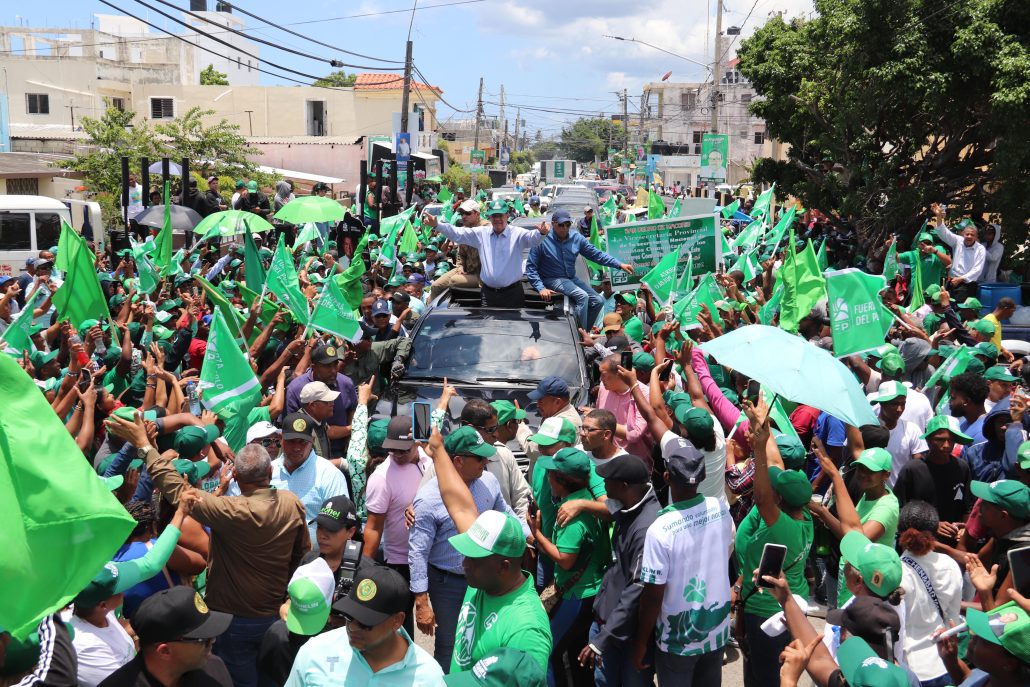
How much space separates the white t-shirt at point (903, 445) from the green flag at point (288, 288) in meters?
4.90

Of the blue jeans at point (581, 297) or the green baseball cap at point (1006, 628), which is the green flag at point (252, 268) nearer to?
the blue jeans at point (581, 297)

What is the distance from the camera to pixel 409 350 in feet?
28.6

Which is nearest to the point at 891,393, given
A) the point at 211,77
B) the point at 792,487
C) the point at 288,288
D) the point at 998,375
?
the point at 998,375

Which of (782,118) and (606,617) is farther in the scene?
(782,118)

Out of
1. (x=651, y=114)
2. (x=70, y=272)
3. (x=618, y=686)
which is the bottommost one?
(x=618, y=686)

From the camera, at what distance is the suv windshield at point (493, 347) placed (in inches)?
331

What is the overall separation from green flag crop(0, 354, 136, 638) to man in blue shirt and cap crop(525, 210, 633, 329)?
7.23 metres

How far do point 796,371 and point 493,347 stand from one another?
3.76 m

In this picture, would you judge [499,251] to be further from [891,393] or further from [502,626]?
[502,626]

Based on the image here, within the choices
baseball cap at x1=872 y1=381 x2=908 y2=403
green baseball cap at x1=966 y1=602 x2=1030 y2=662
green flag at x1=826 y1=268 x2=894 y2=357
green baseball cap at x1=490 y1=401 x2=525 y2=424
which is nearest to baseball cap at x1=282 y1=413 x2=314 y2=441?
green baseball cap at x1=490 y1=401 x2=525 y2=424

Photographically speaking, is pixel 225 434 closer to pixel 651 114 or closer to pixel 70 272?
pixel 70 272

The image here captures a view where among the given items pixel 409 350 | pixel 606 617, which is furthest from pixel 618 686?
pixel 409 350

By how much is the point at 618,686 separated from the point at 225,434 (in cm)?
330

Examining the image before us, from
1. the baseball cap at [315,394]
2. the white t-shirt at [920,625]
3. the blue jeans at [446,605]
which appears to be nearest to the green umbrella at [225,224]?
the baseball cap at [315,394]
